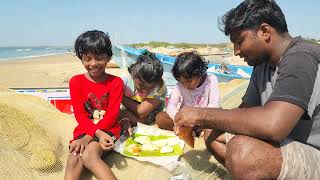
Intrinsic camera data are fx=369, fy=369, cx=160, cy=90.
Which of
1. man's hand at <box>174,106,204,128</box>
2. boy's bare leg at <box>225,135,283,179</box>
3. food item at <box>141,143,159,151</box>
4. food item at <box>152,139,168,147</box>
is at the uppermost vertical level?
man's hand at <box>174,106,204,128</box>

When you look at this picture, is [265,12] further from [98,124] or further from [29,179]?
[29,179]

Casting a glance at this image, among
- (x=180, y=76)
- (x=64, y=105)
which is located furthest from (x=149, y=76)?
(x=64, y=105)

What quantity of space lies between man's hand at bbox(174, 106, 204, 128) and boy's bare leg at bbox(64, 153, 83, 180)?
0.90 meters

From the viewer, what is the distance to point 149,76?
3.52 m

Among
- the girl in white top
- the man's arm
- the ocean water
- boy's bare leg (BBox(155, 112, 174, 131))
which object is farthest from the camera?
the ocean water

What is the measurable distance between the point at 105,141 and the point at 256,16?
149cm

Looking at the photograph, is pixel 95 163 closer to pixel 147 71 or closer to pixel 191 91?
pixel 147 71

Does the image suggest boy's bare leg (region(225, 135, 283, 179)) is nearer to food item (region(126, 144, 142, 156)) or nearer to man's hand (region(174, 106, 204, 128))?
man's hand (region(174, 106, 204, 128))

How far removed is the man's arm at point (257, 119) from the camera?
1.86 meters

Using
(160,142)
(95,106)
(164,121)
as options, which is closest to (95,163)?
(95,106)

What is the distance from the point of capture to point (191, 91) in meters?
3.62

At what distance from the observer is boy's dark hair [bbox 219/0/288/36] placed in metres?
2.14

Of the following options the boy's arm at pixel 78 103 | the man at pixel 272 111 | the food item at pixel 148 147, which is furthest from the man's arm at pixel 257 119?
the boy's arm at pixel 78 103

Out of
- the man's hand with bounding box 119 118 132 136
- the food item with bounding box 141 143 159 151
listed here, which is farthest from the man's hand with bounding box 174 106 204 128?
the man's hand with bounding box 119 118 132 136
